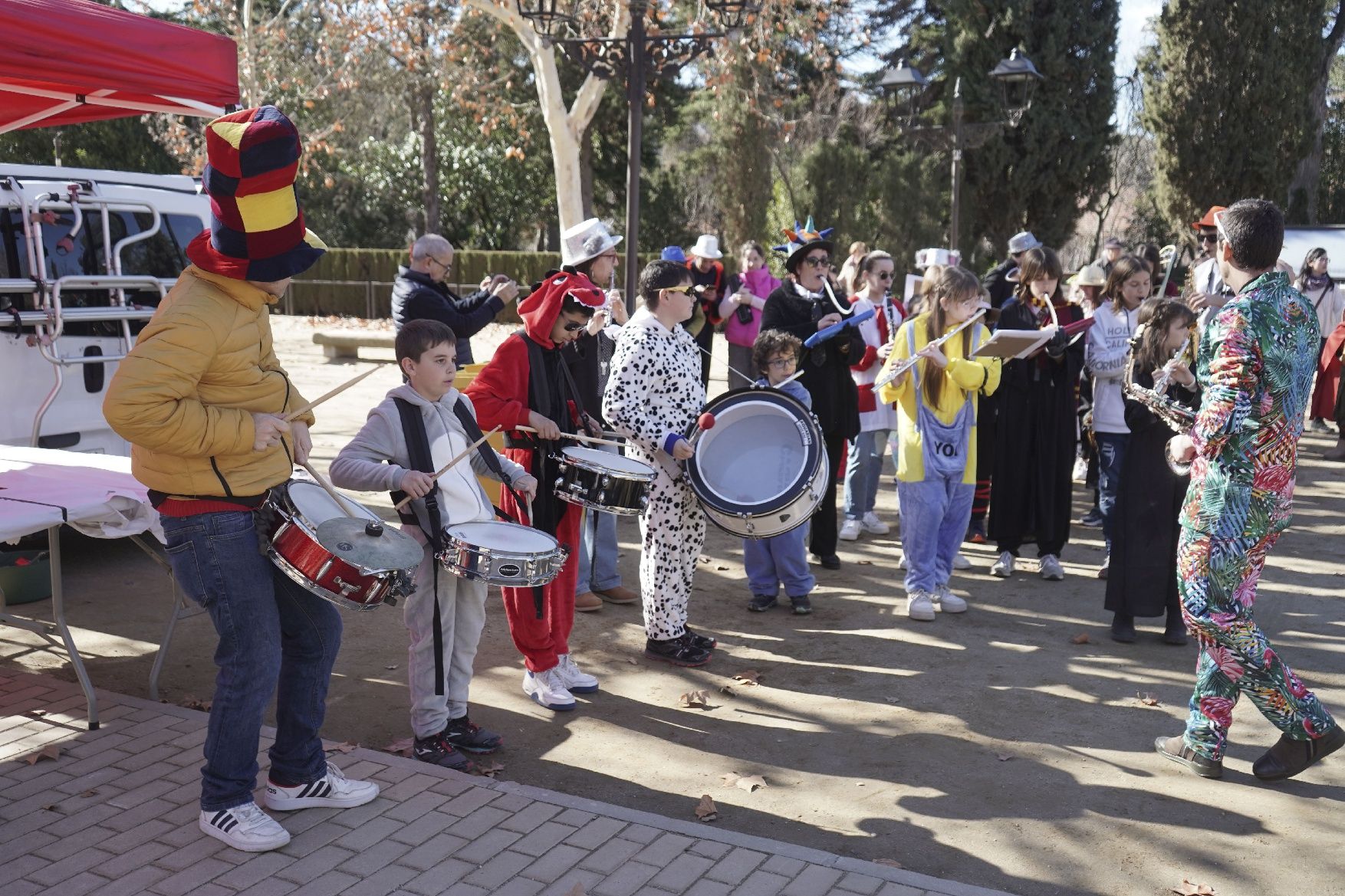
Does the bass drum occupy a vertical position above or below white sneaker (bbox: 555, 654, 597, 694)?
above

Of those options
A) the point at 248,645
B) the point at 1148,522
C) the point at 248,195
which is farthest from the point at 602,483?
the point at 1148,522

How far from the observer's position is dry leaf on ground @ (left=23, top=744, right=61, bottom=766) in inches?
168

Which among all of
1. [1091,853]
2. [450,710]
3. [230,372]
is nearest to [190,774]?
[450,710]

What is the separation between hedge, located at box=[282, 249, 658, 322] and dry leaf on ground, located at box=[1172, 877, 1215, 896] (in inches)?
1020

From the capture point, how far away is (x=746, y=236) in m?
30.0

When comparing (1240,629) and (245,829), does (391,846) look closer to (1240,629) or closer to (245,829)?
(245,829)

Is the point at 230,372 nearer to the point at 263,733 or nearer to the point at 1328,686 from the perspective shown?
the point at 263,733

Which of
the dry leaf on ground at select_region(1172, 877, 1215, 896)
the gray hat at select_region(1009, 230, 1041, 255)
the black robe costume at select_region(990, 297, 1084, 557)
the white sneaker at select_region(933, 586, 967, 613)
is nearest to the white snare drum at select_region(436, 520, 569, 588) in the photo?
the dry leaf on ground at select_region(1172, 877, 1215, 896)

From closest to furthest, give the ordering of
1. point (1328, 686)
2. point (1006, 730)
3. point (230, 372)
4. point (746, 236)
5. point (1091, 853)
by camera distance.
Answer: point (230, 372), point (1091, 853), point (1006, 730), point (1328, 686), point (746, 236)

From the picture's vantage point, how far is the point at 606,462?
4859 mm

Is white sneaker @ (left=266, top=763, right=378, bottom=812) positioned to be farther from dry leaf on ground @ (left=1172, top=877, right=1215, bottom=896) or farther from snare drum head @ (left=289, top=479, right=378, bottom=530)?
dry leaf on ground @ (left=1172, top=877, right=1215, bottom=896)

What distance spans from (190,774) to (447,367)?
1.68 m

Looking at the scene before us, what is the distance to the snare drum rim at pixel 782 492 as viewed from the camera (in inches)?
211

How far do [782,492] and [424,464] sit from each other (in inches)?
71.8
